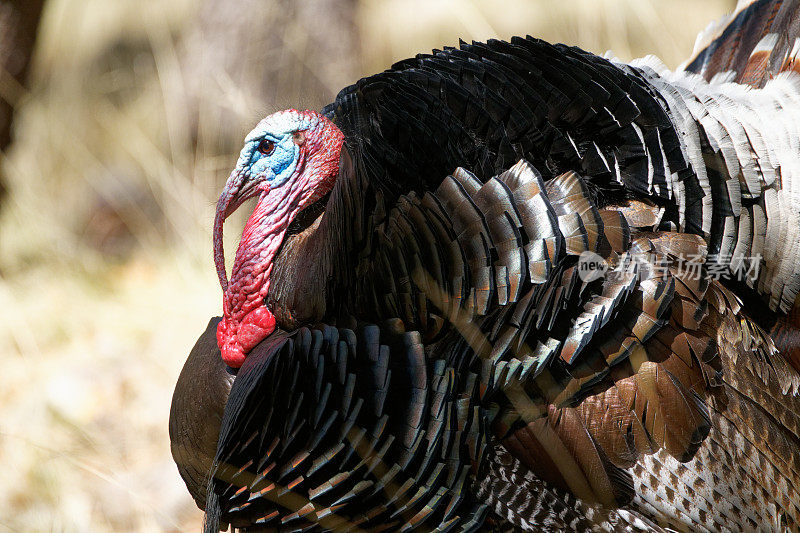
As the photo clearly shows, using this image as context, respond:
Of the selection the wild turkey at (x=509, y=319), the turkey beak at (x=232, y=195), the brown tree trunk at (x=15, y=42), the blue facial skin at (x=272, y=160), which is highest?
the brown tree trunk at (x=15, y=42)

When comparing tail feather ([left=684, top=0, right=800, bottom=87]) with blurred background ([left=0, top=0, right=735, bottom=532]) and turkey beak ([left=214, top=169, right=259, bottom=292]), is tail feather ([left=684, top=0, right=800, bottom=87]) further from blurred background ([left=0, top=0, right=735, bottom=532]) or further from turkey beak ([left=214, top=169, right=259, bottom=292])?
turkey beak ([left=214, top=169, right=259, bottom=292])

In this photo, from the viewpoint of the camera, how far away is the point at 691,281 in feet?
6.66

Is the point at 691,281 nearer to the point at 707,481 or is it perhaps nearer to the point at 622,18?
the point at 707,481

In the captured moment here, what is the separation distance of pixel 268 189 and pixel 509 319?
862 millimetres

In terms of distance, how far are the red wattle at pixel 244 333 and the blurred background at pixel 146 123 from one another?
1.44m

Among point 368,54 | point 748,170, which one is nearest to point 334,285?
point 748,170

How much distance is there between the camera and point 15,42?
4020 mm

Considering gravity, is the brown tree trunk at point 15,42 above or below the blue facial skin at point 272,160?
above

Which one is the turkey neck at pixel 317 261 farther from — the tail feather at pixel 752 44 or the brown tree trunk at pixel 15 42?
the brown tree trunk at pixel 15 42

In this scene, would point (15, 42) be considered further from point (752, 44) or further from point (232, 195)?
point (752, 44)

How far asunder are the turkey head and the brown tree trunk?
258 cm

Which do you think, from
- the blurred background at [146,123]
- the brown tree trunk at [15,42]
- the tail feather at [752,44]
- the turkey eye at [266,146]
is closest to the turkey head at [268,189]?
the turkey eye at [266,146]

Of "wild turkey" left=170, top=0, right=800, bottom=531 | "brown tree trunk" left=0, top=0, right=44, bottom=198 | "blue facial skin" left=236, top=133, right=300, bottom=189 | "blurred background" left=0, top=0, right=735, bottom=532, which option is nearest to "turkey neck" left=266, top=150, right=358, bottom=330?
"wild turkey" left=170, top=0, right=800, bottom=531

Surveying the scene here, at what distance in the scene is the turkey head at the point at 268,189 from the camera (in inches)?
86.7
